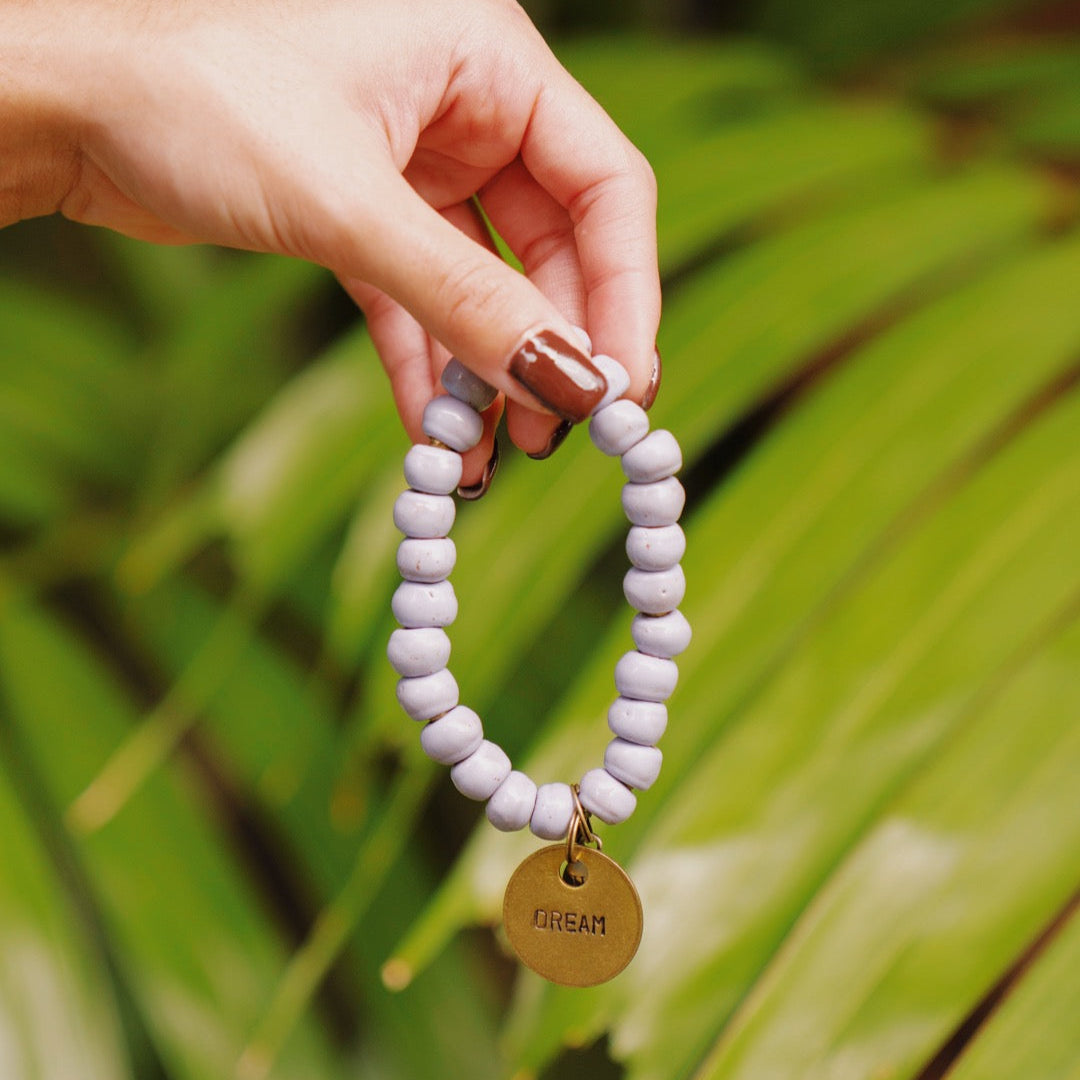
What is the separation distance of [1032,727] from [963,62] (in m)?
0.62

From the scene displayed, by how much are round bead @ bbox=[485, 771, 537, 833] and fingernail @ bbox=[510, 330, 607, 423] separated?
0.15 meters

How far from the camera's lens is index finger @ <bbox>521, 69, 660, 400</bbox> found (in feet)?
1.39

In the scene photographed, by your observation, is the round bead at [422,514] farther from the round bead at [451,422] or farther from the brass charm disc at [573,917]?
the brass charm disc at [573,917]

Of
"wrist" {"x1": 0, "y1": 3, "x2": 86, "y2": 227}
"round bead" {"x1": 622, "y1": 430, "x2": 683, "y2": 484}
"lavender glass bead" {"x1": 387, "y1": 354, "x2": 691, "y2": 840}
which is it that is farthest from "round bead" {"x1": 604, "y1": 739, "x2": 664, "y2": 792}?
"wrist" {"x1": 0, "y1": 3, "x2": 86, "y2": 227}

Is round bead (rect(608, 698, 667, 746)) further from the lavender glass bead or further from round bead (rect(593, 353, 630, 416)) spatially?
round bead (rect(593, 353, 630, 416))

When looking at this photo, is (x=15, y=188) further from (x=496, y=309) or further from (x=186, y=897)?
→ (x=186, y=897)

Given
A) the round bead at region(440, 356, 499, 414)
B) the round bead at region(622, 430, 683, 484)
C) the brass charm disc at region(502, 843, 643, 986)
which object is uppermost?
the round bead at region(622, 430, 683, 484)

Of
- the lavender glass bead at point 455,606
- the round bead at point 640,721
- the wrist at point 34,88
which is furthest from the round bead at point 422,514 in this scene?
the wrist at point 34,88

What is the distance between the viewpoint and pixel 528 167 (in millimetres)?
470

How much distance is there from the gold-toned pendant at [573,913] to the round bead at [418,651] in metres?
0.08

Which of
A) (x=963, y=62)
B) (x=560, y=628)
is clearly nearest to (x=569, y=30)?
(x=963, y=62)

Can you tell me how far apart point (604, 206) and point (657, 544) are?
→ 150 millimetres

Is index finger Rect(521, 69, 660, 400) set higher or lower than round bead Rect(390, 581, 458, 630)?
higher

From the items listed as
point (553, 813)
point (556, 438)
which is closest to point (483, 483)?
point (556, 438)
